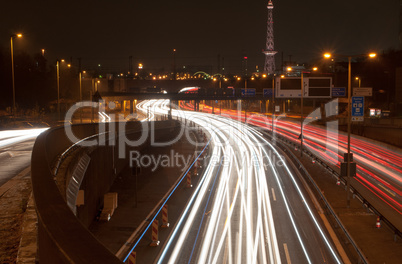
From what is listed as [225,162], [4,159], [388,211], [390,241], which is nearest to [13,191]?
[4,159]

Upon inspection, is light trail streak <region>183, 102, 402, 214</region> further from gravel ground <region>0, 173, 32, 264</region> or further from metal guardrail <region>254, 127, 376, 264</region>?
gravel ground <region>0, 173, 32, 264</region>

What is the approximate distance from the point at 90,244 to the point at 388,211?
18682 mm

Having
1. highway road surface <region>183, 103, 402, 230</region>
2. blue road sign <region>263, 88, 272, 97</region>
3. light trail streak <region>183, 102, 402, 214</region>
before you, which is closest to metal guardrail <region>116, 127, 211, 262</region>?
highway road surface <region>183, 103, 402, 230</region>

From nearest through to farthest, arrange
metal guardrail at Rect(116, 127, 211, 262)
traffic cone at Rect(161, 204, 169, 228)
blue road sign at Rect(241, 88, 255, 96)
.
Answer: metal guardrail at Rect(116, 127, 211, 262), traffic cone at Rect(161, 204, 169, 228), blue road sign at Rect(241, 88, 255, 96)

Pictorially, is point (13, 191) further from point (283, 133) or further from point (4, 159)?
point (283, 133)

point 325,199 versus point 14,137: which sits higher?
point 14,137

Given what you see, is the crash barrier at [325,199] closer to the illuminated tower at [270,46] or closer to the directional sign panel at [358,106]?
the directional sign panel at [358,106]

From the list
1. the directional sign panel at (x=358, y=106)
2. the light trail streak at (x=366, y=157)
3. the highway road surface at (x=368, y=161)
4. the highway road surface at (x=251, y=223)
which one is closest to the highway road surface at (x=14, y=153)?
the highway road surface at (x=251, y=223)

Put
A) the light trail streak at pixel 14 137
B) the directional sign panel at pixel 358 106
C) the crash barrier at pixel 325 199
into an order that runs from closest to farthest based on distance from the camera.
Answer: the crash barrier at pixel 325 199, the light trail streak at pixel 14 137, the directional sign panel at pixel 358 106

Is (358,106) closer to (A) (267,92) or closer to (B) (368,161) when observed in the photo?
(B) (368,161)

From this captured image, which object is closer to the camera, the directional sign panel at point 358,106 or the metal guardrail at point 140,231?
the metal guardrail at point 140,231

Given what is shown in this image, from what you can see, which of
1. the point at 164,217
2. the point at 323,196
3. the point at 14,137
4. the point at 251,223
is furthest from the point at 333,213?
the point at 14,137

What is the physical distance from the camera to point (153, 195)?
77.0 feet

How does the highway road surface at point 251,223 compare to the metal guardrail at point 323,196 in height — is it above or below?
below
